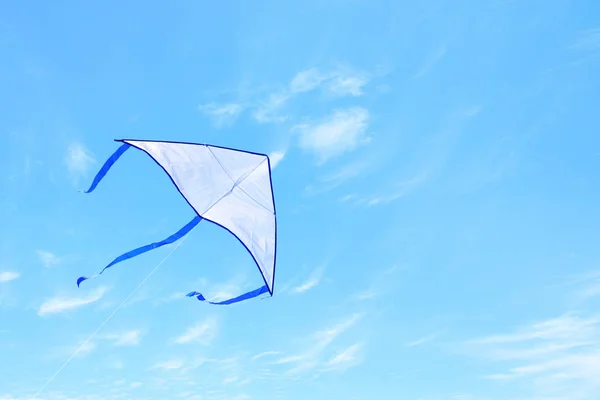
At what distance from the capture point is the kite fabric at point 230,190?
59.1ft

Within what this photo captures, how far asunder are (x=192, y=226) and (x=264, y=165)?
3937mm

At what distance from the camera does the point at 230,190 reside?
1941 cm

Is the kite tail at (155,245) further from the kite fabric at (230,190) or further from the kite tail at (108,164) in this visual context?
the kite tail at (108,164)

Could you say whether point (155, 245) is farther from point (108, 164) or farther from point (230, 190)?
point (230, 190)

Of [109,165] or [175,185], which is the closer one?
[109,165]

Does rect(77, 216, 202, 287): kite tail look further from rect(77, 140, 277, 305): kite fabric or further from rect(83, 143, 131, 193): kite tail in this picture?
rect(83, 143, 131, 193): kite tail

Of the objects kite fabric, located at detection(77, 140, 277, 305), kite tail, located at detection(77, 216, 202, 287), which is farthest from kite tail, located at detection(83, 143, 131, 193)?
kite tail, located at detection(77, 216, 202, 287)

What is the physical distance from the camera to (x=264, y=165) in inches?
781

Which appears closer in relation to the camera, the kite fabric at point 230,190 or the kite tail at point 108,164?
the kite tail at point 108,164

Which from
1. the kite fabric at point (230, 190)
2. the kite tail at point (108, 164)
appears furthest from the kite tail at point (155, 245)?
the kite tail at point (108, 164)

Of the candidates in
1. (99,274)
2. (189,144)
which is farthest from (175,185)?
(99,274)

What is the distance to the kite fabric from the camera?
18.0 metres

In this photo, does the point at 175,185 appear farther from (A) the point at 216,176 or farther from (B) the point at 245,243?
(B) the point at 245,243

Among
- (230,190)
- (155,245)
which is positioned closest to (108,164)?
(155,245)
